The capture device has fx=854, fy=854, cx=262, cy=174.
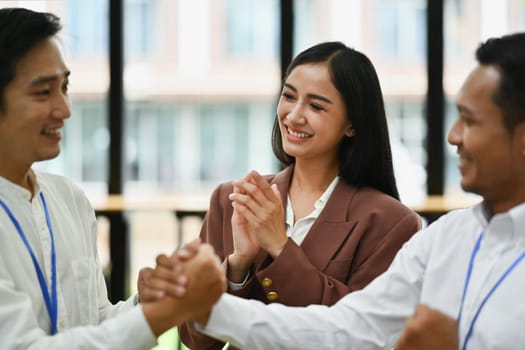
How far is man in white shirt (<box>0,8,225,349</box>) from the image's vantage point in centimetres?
181

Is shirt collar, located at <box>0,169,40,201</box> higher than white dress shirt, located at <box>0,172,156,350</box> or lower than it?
higher

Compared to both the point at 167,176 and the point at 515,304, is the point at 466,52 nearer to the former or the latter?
the point at 167,176

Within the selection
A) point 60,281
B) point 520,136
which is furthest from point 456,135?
point 60,281

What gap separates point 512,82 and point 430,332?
54cm

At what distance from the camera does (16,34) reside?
1.86m

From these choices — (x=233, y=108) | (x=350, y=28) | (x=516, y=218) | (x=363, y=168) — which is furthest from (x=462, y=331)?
(x=233, y=108)

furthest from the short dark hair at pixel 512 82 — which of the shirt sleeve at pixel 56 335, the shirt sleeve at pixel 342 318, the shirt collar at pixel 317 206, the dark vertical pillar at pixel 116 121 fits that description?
the dark vertical pillar at pixel 116 121

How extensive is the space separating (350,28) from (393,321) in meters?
3.62

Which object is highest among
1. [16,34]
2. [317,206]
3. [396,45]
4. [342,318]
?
[396,45]

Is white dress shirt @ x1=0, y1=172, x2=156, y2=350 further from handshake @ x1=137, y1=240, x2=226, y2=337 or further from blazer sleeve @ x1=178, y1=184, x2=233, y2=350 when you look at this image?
blazer sleeve @ x1=178, y1=184, x2=233, y2=350

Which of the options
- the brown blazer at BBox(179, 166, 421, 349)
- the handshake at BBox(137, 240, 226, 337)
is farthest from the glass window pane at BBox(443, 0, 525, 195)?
the handshake at BBox(137, 240, 226, 337)

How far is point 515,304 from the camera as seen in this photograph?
5.73ft

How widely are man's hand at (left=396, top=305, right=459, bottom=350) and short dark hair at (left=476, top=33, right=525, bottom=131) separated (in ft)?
1.37

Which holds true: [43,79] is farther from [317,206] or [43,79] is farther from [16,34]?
[317,206]
